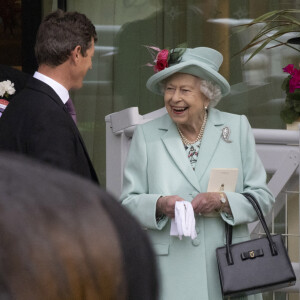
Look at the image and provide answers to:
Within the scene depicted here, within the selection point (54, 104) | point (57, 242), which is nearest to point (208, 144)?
point (54, 104)

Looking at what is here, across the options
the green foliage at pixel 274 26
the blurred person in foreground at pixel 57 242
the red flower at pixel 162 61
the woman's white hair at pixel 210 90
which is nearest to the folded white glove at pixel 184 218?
the woman's white hair at pixel 210 90

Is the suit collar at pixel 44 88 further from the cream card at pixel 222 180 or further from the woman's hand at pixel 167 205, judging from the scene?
the cream card at pixel 222 180

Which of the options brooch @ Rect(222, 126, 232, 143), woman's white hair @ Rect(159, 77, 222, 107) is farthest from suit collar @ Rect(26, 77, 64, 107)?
brooch @ Rect(222, 126, 232, 143)

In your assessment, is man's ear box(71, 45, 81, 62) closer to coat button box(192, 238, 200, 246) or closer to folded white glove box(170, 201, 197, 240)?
folded white glove box(170, 201, 197, 240)

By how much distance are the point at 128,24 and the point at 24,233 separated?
21.2ft

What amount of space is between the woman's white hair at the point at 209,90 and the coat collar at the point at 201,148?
0.09 m

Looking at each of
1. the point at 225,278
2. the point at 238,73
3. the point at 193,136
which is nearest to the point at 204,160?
the point at 193,136

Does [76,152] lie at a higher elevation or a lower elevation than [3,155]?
lower

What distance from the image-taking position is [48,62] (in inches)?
138

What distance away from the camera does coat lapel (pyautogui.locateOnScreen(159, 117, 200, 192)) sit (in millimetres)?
3906

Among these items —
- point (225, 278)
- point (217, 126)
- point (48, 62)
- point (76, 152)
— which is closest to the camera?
point (76, 152)

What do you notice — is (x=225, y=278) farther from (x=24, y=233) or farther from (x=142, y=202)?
(x=24, y=233)

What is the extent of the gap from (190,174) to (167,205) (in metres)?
0.24

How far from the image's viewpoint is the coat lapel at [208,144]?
12.9 feet
